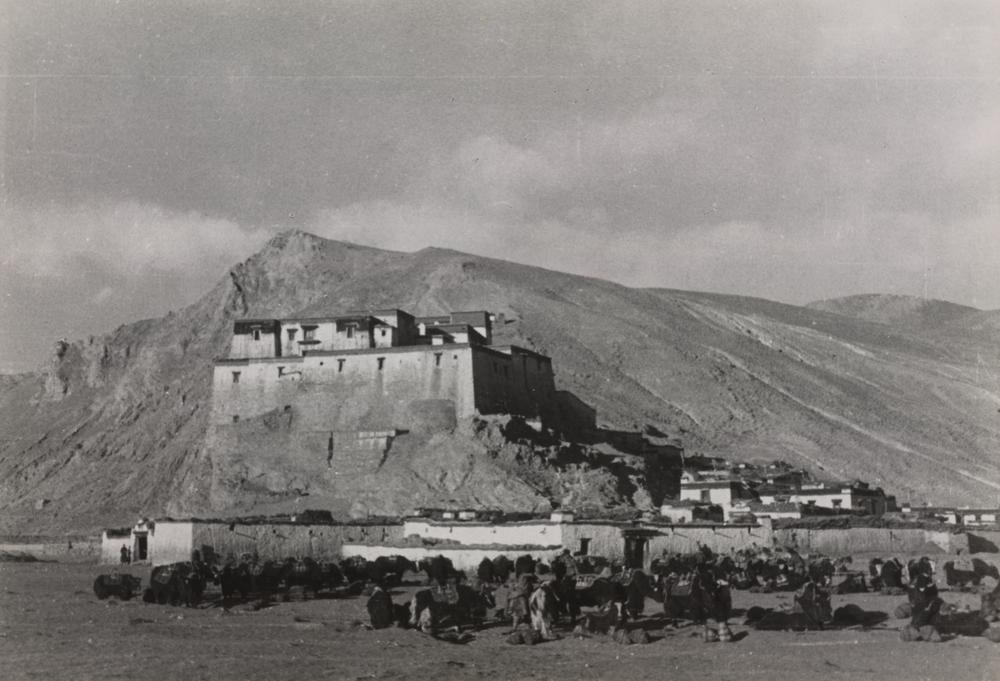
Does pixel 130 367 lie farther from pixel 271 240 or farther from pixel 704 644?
pixel 704 644

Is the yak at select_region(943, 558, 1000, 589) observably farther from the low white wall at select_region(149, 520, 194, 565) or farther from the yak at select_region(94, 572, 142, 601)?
the low white wall at select_region(149, 520, 194, 565)

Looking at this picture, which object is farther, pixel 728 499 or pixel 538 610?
pixel 728 499

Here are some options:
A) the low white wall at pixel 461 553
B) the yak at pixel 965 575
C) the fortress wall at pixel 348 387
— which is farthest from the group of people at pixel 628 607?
the fortress wall at pixel 348 387

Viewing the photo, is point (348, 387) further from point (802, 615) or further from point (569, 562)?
point (802, 615)

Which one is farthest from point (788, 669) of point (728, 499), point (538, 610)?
point (728, 499)

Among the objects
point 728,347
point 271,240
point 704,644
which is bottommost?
point 704,644
